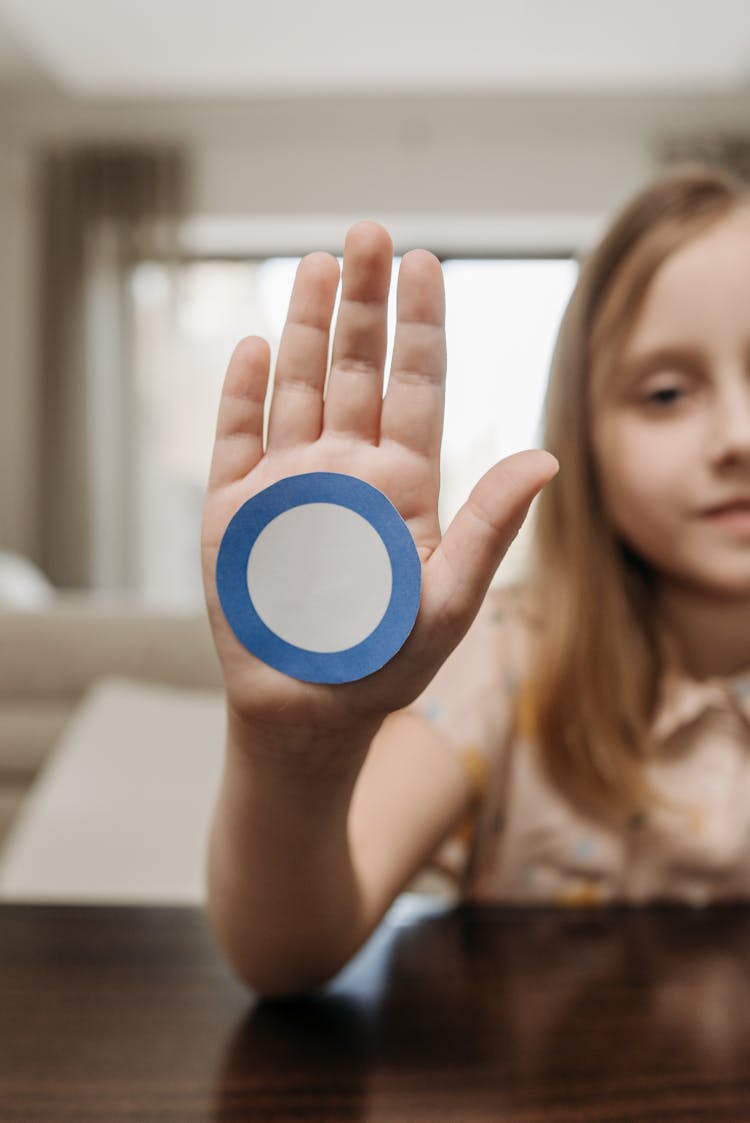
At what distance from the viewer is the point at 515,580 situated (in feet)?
3.12

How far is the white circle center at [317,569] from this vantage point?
373mm

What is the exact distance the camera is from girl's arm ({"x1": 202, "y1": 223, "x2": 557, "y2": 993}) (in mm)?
373

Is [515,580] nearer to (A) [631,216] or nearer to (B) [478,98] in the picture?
(A) [631,216]

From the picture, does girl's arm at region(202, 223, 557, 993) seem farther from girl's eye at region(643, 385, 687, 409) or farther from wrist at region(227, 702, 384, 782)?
girl's eye at region(643, 385, 687, 409)

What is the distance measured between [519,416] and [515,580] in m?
3.25

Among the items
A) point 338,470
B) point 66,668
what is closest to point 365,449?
point 338,470

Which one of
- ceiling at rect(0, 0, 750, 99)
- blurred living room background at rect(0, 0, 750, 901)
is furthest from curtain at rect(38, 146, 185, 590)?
ceiling at rect(0, 0, 750, 99)

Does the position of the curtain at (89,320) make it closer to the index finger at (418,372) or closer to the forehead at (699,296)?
the forehead at (699,296)

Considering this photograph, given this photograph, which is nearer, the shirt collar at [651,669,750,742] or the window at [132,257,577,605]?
the shirt collar at [651,669,750,742]

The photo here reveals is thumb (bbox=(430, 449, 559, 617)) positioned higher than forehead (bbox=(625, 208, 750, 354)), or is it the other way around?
forehead (bbox=(625, 208, 750, 354))

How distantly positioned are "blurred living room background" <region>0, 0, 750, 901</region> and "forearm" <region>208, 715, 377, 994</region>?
366 centimetres

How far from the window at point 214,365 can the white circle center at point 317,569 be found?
3703 mm

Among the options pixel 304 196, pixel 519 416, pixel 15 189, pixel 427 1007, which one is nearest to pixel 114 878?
pixel 427 1007

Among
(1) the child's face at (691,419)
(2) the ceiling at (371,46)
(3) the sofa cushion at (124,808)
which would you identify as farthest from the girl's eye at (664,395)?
(2) the ceiling at (371,46)
